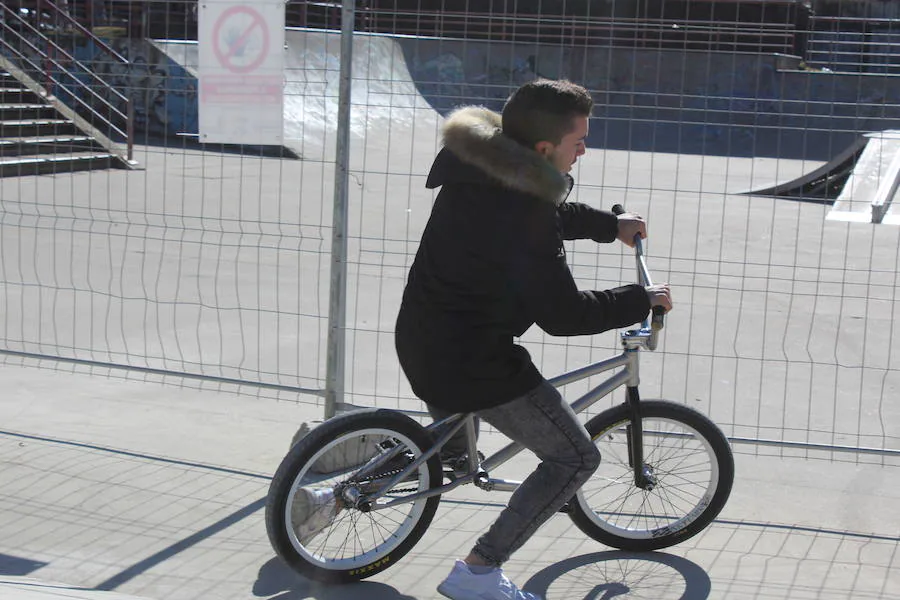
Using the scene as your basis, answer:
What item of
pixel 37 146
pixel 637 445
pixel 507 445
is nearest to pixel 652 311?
pixel 637 445

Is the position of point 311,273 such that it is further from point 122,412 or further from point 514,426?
point 514,426

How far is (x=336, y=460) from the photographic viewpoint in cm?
355

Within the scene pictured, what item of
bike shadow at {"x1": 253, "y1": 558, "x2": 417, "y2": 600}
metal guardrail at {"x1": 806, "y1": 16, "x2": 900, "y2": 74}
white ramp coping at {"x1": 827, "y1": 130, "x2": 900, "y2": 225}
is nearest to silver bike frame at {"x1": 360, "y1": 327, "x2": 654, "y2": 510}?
bike shadow at {"x1": 253, "y1": 558, "x2": 417, "y2": 600}

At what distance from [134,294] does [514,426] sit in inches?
212

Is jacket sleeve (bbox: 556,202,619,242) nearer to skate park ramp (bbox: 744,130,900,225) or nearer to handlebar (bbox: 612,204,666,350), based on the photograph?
handlebar (bbox: 612,204,666,350)

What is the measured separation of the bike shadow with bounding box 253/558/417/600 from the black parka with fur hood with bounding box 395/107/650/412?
2.37 feet

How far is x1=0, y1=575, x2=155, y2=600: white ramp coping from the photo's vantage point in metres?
3.43

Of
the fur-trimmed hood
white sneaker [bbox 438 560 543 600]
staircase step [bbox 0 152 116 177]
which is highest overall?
the fur-trimmed hood

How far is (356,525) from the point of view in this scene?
3982 mm

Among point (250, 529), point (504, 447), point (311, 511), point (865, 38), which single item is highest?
point (865, 38)

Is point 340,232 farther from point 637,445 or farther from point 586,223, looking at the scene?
point 637,445

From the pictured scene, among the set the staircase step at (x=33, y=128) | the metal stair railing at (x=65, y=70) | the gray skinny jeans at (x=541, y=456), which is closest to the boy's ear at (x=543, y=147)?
the gray skinny jeans at (x=541, y=456)

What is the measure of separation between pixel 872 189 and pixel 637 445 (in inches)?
475

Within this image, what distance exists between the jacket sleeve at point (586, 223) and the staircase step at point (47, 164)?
5665mm
